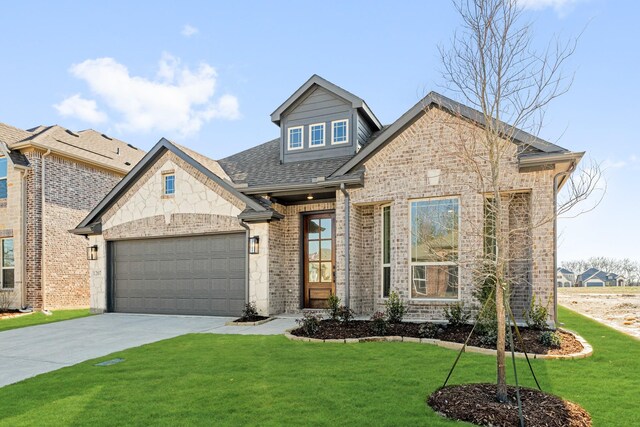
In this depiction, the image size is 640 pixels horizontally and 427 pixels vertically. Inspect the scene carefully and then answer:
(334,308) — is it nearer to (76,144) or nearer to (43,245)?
(43,245)

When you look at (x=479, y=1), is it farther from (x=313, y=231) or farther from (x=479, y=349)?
(x=313, y=231)

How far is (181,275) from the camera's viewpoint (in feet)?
40.9

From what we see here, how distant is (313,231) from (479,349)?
20.5 ft

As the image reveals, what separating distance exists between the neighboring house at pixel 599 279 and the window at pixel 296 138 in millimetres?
65527

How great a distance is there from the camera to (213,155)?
16125 millimetres

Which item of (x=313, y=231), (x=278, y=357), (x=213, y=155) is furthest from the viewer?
(x=213, y=155)

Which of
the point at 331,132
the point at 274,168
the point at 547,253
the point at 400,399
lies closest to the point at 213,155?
the point at 274,168

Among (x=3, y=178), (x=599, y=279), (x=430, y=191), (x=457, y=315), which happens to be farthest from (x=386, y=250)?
(x=599, y=279)

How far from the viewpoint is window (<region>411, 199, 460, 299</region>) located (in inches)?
373

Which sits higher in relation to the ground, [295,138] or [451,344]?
[295,138]

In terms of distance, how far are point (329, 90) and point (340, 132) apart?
138cm

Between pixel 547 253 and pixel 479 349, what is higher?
pixel 547 253

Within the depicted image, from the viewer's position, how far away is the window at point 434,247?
9469 mm

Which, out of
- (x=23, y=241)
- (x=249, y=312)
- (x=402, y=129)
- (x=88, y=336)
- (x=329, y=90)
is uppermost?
(x=329, y=90)
